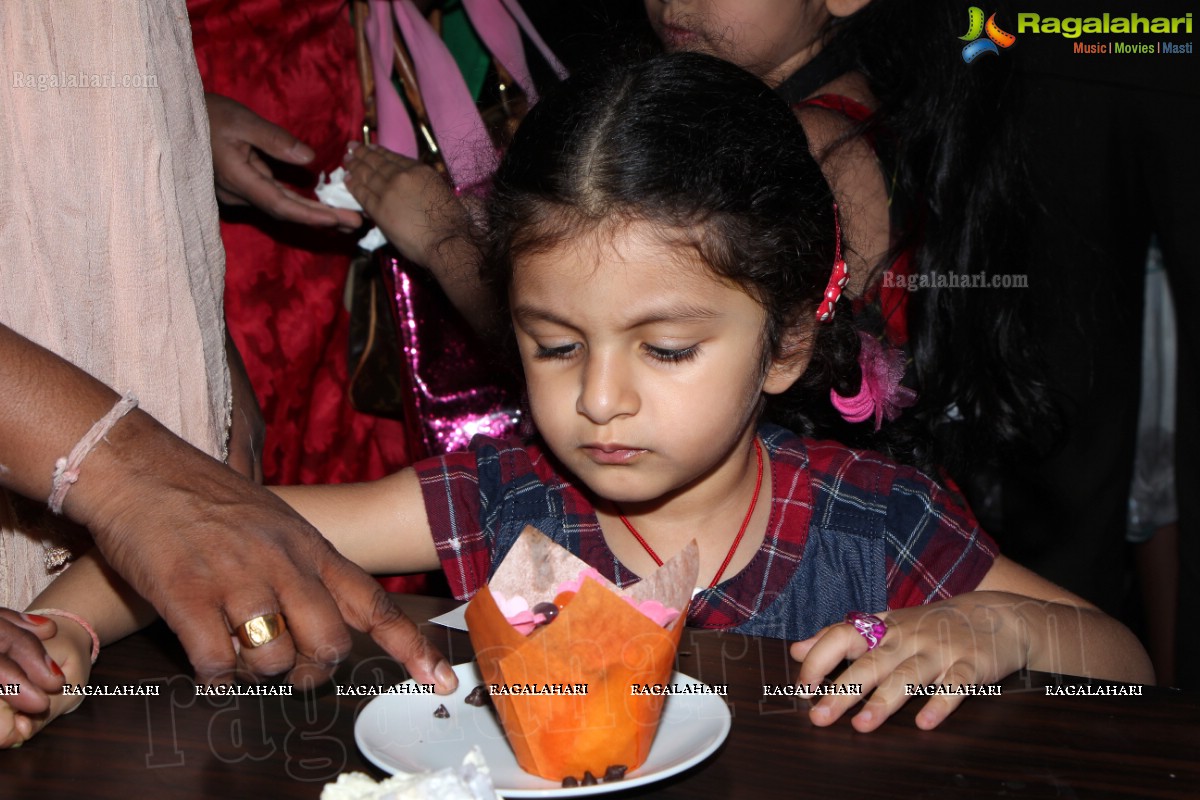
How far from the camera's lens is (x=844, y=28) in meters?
2.26

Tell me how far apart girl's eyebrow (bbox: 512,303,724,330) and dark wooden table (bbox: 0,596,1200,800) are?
43 centimetres

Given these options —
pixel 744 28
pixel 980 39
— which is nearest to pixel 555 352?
pixel 744 28

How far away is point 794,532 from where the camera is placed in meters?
1.75

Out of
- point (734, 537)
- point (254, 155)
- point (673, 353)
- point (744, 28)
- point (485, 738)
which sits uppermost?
point (744, 28)

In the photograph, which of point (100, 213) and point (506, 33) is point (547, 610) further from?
point (506, 33)

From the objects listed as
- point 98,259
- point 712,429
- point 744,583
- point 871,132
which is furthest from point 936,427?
point 98,259

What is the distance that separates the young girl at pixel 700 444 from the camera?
1437mm

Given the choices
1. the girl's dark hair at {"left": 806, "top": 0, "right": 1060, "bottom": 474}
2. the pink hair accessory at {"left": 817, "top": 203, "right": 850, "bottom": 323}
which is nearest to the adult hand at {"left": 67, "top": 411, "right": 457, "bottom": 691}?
the pink hair accessory at {"left": 817, "top": 203, "right": 850, "bottom": 323}

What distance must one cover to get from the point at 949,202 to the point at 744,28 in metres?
0.49

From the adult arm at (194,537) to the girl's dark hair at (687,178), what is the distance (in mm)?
566

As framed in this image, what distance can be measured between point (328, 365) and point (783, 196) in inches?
49.3

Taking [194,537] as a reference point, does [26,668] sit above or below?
below

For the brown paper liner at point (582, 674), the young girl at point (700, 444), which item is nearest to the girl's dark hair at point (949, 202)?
the young girl at point (700, 444)

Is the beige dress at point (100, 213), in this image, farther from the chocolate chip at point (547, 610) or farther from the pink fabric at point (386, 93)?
the chocolate chip at point (547, 610)
